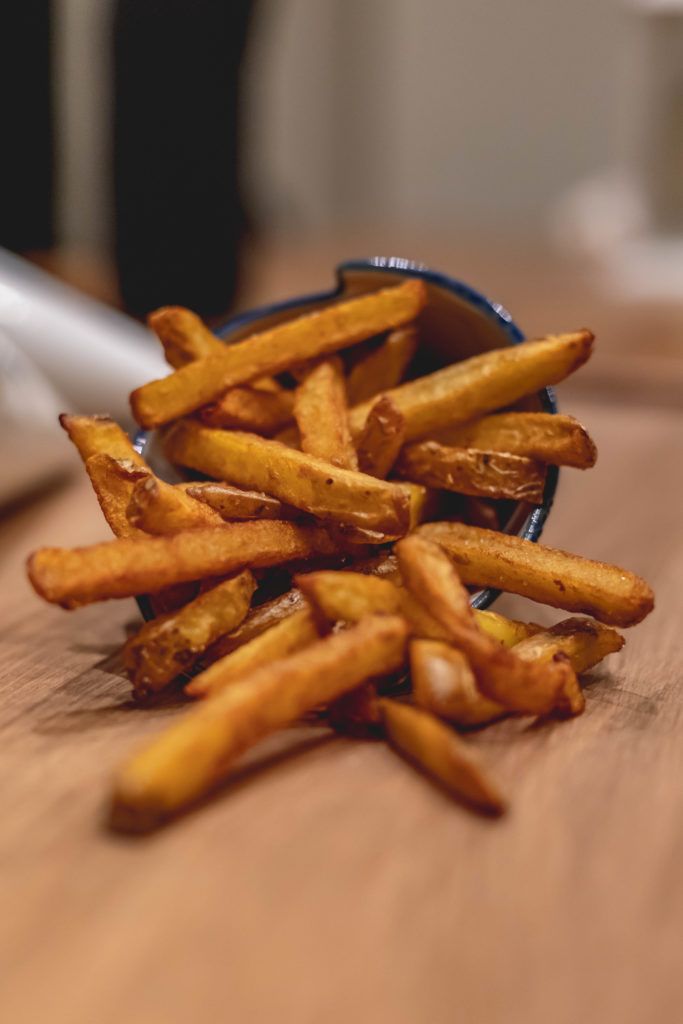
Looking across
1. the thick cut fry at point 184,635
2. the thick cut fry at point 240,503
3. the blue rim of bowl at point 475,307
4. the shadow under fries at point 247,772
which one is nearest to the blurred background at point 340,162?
the blue rim of bowl at point 475,307

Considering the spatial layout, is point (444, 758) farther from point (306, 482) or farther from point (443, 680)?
point (306, 482)

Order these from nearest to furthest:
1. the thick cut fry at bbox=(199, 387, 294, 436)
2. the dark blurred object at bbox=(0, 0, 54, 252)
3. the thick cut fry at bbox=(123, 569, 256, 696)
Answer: the thick cut fry at bbox=(123, 569, 256, 696) → the thick cut fry at bbox=(199, 387, 294, 436) → the dark blurred object at bbox=(0, 0, 54, 252)

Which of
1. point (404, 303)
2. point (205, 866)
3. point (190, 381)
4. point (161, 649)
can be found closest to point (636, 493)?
point (404, 303)

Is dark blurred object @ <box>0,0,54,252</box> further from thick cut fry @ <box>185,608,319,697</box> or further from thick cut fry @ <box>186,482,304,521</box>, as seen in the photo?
thick cut fry @ <box>185,608,319,697</box>

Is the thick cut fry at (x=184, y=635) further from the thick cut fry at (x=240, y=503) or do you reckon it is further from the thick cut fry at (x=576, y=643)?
the thick cut fry at (x=576, y=643)

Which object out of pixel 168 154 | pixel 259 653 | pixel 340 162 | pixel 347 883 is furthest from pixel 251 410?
pixel 340 162

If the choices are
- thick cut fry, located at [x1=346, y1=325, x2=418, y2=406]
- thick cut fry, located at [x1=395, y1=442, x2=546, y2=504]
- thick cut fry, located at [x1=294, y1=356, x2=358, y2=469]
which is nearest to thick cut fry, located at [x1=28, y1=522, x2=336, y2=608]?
thick cut fry, located at [x1=294, y1=356, x2=358, y2=469]
